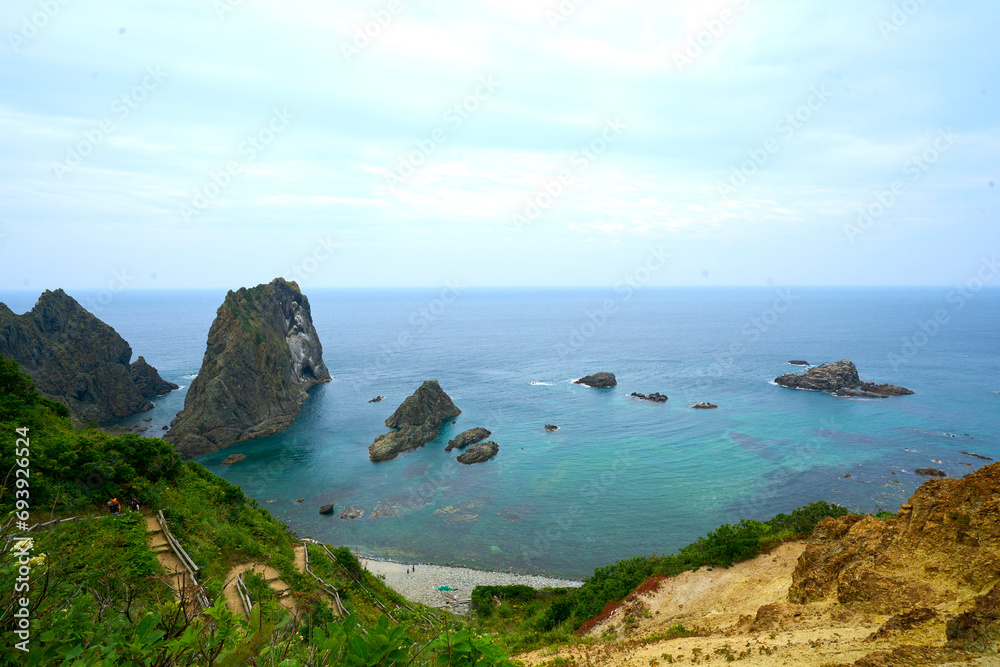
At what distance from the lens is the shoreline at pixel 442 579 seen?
32.8 m

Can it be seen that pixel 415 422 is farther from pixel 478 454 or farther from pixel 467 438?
pixel 478 454

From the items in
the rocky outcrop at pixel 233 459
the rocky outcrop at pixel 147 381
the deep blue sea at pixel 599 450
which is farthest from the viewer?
the rocky outcrop at pixel 147 381

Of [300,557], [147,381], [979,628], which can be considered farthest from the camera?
[147,381]

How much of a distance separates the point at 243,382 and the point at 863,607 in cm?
6916

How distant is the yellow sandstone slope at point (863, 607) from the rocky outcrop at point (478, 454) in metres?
34.8

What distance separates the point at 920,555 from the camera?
17.9 m

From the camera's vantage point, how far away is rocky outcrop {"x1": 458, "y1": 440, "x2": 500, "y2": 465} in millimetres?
56938

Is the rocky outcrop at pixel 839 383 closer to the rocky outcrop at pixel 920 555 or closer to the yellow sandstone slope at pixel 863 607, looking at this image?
the yellow sandstone slope at pixel 863 607

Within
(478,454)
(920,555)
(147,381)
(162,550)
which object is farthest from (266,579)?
(147,381)

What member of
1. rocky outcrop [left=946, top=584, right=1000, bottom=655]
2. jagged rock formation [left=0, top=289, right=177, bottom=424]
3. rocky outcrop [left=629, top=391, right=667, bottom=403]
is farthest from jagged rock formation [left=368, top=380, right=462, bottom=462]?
rocky outcrop [left=946, top=584, right=1000, bottom=655]

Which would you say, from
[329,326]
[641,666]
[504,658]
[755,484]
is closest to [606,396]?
[755,484]

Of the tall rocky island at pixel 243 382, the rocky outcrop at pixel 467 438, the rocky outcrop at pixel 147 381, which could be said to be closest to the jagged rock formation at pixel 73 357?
the rocky outcrop at pixel 147 381

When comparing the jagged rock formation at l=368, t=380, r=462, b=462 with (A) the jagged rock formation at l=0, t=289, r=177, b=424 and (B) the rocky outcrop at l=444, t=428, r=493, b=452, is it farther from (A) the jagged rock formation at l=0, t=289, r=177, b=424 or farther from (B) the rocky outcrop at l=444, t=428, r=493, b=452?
(A) the jagged rock formation at l=0, t=289, r=177, b=424

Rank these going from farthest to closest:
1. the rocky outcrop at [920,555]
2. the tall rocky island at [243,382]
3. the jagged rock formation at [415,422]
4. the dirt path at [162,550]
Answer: the tall rocky island at [243,382] → the jagged rock formation at [415,422] → the rocky outcrop at [920,555] → the dirt path at [162,550]
